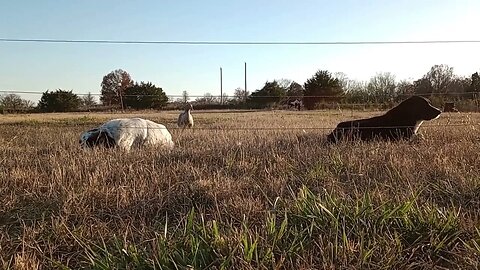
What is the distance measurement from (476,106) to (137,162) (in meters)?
10.1

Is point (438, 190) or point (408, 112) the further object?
point (408, 112)

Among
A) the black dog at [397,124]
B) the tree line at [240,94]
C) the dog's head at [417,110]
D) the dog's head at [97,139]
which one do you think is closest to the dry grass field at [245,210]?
the dog's head at [97,139]

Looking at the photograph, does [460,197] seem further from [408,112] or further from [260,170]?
[408,112]

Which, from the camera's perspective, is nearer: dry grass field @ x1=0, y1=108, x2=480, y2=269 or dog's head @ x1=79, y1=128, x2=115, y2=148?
dry grass field @ x1=0, y1=108, x2=480, y2=269

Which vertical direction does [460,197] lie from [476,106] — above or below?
below

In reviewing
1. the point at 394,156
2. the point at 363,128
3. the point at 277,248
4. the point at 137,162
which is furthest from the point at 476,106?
the point at 277,248

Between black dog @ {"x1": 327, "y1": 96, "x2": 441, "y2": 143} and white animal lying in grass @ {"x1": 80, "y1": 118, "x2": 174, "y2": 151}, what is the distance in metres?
3.76

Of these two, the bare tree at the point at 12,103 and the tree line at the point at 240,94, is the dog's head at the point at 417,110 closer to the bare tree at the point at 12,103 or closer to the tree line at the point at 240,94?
the tree line at the point at 240,94

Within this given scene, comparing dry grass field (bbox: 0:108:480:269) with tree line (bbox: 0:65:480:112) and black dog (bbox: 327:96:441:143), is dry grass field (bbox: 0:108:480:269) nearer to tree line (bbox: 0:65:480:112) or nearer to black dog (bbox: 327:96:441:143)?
black dog (bbox: 327:96:441:143)

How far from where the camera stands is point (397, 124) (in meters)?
9.16

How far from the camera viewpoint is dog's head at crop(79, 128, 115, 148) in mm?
8258

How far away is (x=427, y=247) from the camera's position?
3.09 metres

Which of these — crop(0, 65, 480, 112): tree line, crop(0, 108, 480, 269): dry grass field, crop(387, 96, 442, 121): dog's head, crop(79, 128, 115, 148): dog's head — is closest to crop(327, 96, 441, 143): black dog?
crop(387, 96, 442, 121): dog's head

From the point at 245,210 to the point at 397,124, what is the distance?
6419 millimetres
